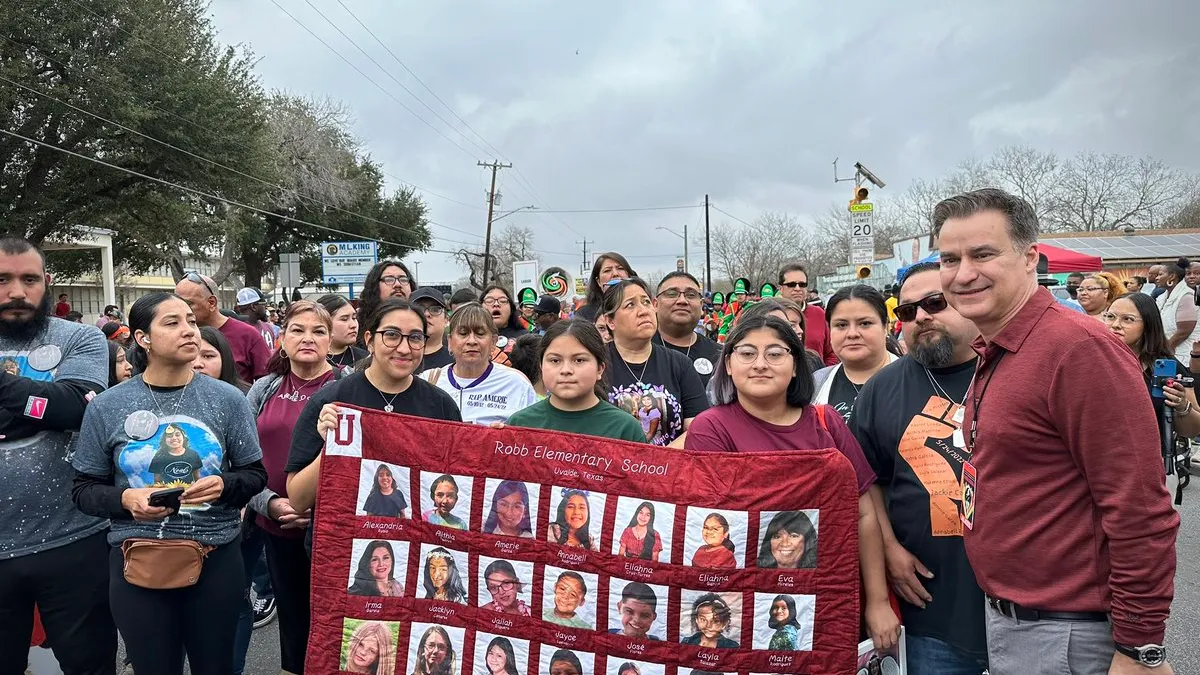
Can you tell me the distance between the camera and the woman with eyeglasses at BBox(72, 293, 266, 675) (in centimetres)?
301

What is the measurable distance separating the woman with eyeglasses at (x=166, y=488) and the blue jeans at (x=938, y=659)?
2.72 m

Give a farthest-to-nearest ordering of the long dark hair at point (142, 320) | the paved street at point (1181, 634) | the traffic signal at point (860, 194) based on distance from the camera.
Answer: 1. the traffic signal at point (860, 194)
2. the paved street at point (1181, 634)
3. the long dark hair at point (142, 320)

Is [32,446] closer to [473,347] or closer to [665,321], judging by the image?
[473,347]

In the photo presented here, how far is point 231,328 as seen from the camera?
6164 millimetres

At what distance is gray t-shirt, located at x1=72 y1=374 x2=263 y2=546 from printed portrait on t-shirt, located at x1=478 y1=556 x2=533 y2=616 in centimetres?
119

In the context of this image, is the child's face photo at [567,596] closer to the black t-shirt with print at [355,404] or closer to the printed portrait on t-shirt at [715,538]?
the printed portrait on t-shirt at [715,538]

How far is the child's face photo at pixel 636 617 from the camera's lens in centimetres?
280

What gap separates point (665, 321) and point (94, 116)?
22.4m

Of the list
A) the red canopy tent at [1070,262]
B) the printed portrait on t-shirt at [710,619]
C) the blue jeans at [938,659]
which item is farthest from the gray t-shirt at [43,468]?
the red canopy tent at [1070,262]

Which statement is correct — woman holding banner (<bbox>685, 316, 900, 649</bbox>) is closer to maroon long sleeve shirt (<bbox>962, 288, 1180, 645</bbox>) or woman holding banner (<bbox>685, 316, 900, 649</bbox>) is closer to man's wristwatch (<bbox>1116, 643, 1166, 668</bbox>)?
maroon long sleeve shirt (<bbox>962, 288, 1180, 645</bbox>)

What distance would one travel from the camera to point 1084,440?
1.91 m

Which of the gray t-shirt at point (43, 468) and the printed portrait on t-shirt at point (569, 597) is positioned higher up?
the gray t-shirt at point (43, 468)

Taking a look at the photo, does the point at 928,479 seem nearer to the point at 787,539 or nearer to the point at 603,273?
the point at 787,539

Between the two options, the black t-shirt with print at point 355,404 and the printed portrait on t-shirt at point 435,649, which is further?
the black t-shirt with print at point 355,404
